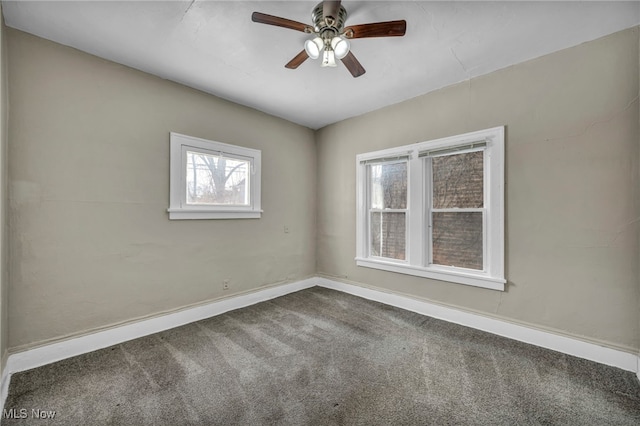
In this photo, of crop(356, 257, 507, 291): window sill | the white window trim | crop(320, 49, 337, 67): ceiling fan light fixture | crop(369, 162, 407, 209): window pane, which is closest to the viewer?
crop(320, 49, 337, 67): ceiling fan light fixture

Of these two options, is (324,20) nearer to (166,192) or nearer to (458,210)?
(166,192)

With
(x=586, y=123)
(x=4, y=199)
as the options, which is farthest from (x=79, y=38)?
(x=586, y=123)

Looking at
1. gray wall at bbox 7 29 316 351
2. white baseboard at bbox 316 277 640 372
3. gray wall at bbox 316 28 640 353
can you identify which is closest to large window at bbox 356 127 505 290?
gray wall at bbox 316 28 640 353

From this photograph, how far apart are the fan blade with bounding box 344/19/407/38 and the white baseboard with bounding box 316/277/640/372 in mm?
2627

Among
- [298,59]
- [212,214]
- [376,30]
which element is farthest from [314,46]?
[212,214]

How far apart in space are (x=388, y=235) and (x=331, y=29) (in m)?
2.46

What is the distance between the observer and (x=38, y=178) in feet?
6.85

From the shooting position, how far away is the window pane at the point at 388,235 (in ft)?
11.3

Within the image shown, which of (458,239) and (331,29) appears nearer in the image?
(331,29)

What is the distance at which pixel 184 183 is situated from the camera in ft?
9.39

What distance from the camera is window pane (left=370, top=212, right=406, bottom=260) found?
3438 millimetres

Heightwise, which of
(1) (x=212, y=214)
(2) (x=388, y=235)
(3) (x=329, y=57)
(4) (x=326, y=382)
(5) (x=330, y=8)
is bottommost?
(4) (x=326, y=382)

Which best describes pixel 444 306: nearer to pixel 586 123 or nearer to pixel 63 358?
pixel 586 123

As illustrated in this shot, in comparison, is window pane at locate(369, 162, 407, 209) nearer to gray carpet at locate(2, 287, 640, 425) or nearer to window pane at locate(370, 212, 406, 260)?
window pane at locate(370, 212, 406, 260)
